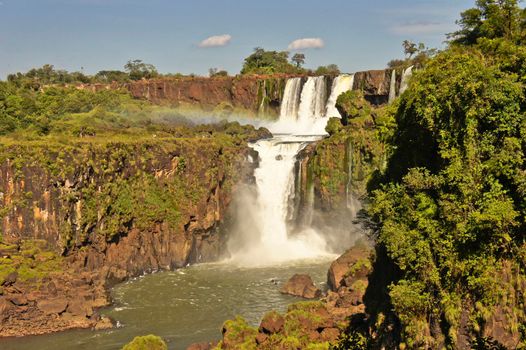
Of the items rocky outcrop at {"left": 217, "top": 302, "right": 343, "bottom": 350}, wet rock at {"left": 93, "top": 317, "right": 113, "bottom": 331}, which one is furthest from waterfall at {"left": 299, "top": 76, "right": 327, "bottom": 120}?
rocky outcrop at {"left": 217, "top": 302, "right": 343, "bottom": 350}

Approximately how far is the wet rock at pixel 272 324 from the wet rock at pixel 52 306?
1129 cm

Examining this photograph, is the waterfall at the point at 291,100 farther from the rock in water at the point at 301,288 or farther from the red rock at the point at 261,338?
the red rock at the point at 261,338

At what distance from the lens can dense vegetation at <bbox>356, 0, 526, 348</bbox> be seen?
699 inches

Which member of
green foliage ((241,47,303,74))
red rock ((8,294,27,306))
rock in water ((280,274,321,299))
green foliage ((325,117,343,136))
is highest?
green foliage ((241,47,303,74))

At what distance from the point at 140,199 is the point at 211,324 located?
46.0 ft

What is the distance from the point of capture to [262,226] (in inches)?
1825

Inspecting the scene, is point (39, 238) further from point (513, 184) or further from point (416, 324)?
point (513, 184)

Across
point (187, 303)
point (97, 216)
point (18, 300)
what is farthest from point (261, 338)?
point (97, 216)

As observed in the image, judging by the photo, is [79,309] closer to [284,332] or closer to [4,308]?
[4,308]

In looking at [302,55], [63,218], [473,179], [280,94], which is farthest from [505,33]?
[302,55]

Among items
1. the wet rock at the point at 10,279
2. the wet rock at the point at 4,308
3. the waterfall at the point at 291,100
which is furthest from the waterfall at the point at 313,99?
the wet rock at the point at 4,308

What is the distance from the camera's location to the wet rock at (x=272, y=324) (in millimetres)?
24438

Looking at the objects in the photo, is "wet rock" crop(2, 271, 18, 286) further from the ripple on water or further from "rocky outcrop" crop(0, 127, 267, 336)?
the ripple on water

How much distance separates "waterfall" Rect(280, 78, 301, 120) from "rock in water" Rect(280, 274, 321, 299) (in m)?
32.0
